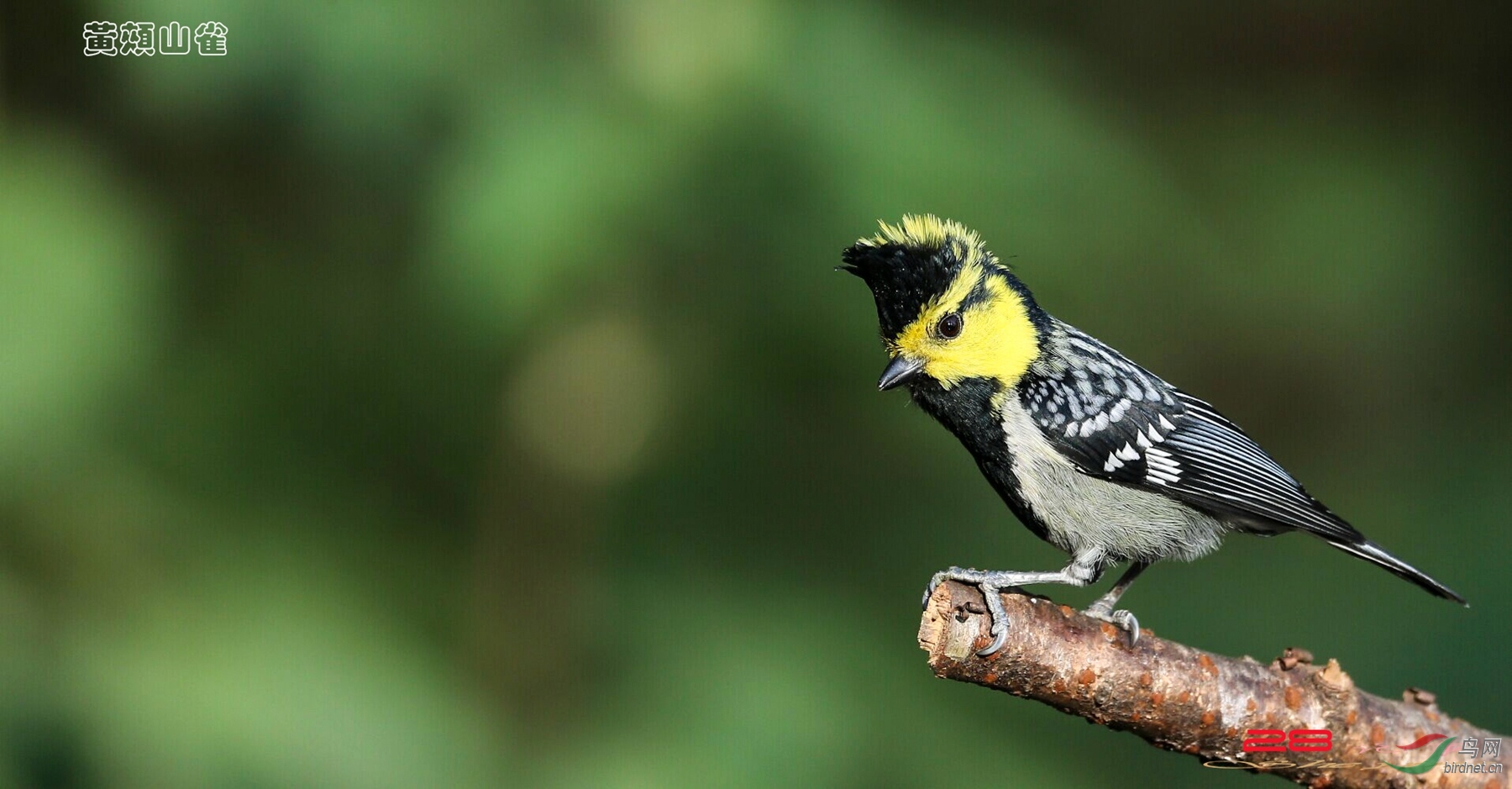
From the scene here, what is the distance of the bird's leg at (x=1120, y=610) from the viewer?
1.97 m

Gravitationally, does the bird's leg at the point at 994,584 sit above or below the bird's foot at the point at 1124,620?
above

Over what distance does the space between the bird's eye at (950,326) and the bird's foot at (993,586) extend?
0.46 metres

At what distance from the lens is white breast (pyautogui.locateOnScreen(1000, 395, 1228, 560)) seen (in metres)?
2.29

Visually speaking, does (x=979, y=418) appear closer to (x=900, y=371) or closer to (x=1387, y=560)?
(x=900, y=371)

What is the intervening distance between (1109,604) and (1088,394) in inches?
15.7

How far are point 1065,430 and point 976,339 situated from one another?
258 millimetres

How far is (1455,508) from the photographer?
5473mm

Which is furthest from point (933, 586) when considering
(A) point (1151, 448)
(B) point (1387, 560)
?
(B) point (1387, 560)

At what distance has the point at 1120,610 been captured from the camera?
6.94 ft

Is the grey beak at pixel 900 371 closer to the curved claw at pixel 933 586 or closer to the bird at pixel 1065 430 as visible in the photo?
the bird at pixel 1065 430

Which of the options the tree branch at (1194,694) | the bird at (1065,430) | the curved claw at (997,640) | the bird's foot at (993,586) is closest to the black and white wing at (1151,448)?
the bird at (1065,430)

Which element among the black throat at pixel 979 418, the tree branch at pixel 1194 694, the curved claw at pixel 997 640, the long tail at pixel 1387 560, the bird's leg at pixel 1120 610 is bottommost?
the tree branch at pixel 1194 694

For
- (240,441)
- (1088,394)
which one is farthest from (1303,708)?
(240,441)

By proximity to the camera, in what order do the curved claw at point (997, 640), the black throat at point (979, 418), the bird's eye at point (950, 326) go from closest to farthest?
the curved claw at point (997, 640) < the bird's eye at point (950, 326) < the black throat at point (979, 418)
